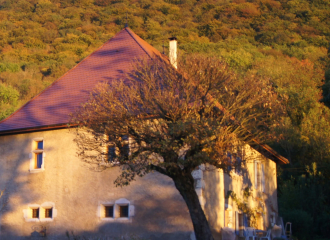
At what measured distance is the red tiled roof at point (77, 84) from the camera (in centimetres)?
1753

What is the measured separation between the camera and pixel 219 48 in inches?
2240

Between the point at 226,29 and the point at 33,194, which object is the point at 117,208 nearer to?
the point at 33,194

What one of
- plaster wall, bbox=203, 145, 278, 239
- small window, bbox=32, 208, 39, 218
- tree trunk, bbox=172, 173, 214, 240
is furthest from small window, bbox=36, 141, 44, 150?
tree trunk, bbox=172, 173, 214, 240

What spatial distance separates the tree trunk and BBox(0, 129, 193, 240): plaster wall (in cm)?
239

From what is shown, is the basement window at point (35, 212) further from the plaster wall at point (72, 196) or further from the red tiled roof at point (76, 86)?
the red tiled roof at point (76, 86)

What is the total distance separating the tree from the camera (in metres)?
12.1

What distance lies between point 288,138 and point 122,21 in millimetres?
51261

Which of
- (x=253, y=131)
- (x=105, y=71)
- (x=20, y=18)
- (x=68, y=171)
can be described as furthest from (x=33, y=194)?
(x=20, y=18)

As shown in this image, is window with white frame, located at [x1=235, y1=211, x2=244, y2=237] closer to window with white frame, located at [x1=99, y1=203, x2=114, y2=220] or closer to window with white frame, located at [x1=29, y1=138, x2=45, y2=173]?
window with white frame, located at [x1=99, y1=203, x2=114, y2=220]

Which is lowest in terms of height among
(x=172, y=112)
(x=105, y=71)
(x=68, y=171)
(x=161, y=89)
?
(x=68, y=171)

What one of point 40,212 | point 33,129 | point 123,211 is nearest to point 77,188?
point 40,212

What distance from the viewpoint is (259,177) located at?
2209cm

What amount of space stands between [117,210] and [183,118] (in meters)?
5.40

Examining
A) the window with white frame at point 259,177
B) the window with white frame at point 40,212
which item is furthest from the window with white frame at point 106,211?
the window with white frame at point 259,177
